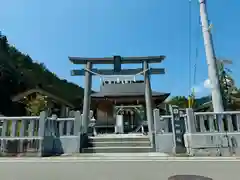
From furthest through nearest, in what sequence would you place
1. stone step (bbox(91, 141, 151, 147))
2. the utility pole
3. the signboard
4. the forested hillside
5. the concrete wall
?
the forested hillside, stone step (bbox(91, 141, 151, 147)), the utility pole, the signboard, the concrete wall

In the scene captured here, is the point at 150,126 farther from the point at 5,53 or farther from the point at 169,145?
the point at 5,53

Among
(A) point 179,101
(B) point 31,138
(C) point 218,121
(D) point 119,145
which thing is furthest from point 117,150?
(A) point 179,101

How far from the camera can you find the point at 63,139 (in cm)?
612

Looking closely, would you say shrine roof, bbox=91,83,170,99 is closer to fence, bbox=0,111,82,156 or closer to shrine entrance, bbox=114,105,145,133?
shrine entrance, bbox=114,105,145,133

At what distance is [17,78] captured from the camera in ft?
61.2

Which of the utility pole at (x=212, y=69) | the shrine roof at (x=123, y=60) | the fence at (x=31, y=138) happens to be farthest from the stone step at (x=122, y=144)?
the shrine roof at (x=123, y=60)

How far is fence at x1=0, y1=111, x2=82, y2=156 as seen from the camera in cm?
520
